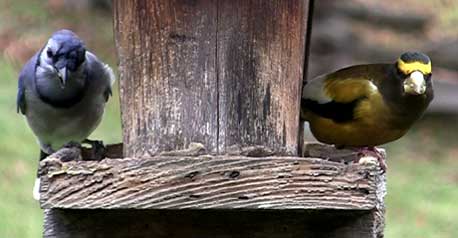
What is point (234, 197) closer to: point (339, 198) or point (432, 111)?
point (339, 198)

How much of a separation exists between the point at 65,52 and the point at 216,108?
36.4 inches

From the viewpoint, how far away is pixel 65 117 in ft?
16.9

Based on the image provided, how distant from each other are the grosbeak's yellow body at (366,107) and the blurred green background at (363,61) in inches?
151

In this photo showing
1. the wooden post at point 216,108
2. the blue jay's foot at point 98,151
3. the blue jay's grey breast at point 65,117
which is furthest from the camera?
the blue jay's grey breast at point 65,117

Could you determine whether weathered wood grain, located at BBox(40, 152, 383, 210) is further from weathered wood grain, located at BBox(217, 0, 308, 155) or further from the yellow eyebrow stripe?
the yellow eyebrow stripe

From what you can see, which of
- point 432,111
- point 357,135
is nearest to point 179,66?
point 357,135

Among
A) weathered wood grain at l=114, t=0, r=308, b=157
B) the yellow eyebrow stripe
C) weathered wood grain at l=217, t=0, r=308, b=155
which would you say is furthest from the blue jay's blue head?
the yellow eyebrow stripe

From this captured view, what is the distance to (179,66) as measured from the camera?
3832 millimetres

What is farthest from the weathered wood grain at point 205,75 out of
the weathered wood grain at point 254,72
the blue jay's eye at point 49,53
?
the blue jay's eye at point 49,53

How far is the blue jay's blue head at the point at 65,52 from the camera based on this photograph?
4449 millimetres

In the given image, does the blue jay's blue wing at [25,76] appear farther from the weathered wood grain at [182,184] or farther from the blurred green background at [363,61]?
the blurred green background at [363,61]

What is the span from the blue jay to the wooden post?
1.94ft

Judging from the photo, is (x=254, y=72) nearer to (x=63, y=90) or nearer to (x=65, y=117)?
(x=63, y=90)

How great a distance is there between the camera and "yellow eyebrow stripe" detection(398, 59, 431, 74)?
4.46 meters
